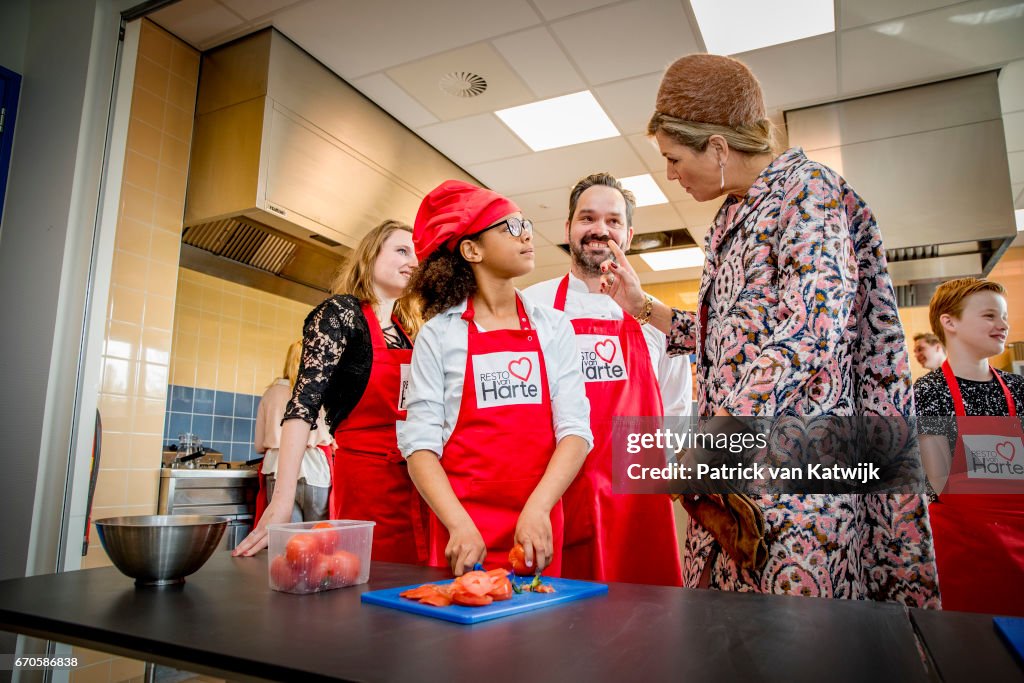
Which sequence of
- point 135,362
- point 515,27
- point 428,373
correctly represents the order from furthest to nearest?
point 135,362, point 515,27, point 428,373

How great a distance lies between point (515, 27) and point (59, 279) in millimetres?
1848

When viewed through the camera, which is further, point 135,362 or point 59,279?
point 135,362

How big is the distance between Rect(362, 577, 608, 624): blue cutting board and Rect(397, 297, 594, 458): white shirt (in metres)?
0.41

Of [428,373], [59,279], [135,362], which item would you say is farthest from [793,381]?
[135,362]

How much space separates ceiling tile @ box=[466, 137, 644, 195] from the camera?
10.3 feet

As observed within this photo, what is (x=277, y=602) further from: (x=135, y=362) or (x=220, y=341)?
(x=220, y=341)

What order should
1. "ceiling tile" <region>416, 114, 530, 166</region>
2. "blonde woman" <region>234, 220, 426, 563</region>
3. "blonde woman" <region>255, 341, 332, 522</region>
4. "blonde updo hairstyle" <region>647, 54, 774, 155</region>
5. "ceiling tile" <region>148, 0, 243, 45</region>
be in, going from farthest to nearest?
"blonde woman" <region>255, 341, 332, 522</region> < "ceiling tile" <region>416, 114, 530, 166</region> < "ceiling tile" <region>148, 0, 243, 45</region> < "blonde woman" <region>234, 220, 426, 563</region> < "blonde updo hairstyle" <region>647, 54, 774, 155</region>

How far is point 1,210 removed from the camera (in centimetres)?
214

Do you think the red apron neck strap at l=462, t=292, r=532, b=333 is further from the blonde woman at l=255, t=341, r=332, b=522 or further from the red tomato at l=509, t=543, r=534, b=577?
the blonde woman at l=255, t=341, r=332, b=522

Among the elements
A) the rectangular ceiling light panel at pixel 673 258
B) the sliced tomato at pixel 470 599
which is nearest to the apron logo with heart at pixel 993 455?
the sliced tomato at pixel 470 599

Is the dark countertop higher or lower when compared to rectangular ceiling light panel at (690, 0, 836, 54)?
lower

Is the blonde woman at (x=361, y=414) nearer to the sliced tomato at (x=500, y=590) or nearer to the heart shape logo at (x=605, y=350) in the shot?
the heart shape logo at (x=605, y=350)

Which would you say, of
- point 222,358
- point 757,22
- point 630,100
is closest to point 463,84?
point 630,100

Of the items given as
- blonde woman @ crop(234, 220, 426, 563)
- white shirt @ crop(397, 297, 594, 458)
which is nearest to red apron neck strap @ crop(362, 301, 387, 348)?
blonde woman @ crop(234, 220, 426, 563)
